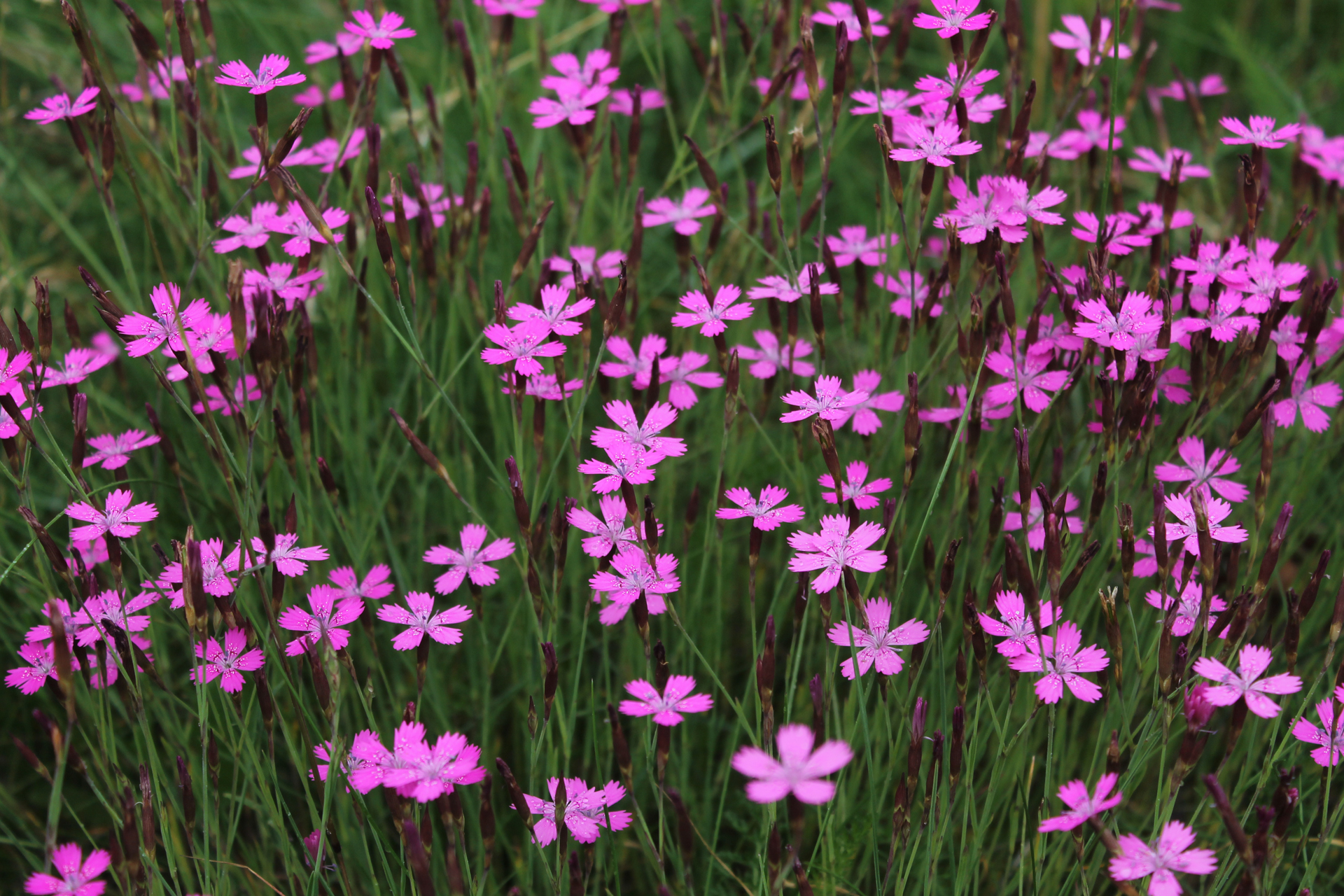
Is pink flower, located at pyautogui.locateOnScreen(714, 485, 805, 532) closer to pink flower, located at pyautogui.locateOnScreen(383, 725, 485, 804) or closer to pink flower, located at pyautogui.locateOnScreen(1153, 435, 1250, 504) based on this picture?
pink flower, located at pyautogui.locateOnScreen(383, 725, 485, 804)

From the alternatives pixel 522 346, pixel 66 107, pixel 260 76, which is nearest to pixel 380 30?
pixel 260 76

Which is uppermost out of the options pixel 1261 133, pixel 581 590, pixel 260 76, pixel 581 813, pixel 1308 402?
pixel 260 76

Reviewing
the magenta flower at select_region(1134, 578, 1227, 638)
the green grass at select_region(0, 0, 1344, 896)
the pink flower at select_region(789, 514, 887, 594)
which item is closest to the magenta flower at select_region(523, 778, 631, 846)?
the green grass at select_region(0, 0, 1344, 896)

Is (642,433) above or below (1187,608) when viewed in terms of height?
above

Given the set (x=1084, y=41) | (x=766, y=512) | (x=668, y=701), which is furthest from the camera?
(x=1084, y=41)

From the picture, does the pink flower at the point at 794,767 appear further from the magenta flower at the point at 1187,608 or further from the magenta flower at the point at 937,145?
the magenta flower at the point at 937,145

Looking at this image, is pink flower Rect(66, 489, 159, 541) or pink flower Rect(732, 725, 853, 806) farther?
pink flower Rect(66, 489, 159, 541)

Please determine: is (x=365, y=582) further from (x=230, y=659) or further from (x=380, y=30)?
(x=380, y=30)
